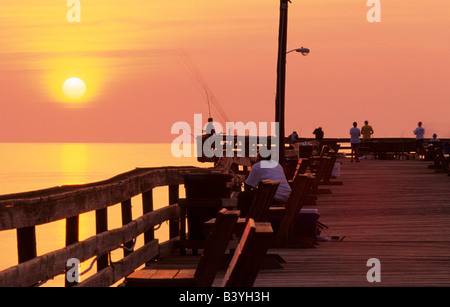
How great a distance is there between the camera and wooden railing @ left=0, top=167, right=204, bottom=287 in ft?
22.0

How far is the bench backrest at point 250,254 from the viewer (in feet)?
14.6

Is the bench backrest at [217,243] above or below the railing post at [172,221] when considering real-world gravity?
above

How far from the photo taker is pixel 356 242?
44.0 ft

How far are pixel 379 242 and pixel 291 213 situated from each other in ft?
6.22

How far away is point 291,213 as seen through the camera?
40.3ft

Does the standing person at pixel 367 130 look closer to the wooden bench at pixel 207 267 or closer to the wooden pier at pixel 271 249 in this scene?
the wooden pier at pixel 271 249

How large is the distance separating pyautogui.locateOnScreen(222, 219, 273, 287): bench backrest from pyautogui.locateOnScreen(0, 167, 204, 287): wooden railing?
Result: 2178mm

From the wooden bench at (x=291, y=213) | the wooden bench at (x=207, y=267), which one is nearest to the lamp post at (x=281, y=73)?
the wooden bench at (x=291, y=213)

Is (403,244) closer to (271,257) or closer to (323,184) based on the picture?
(271,257)

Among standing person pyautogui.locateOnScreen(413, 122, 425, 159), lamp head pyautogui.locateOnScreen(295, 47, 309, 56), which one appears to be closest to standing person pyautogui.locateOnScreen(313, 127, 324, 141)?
standing person pyautogui.locateOnScreen(413, 122, 425, 159)

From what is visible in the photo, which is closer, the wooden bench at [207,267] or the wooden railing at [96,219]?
the wooden bench at [207,267]

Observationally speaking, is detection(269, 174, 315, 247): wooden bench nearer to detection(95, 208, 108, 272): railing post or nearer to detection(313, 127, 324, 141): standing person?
detection(95, 208, 108, 272): railing post
